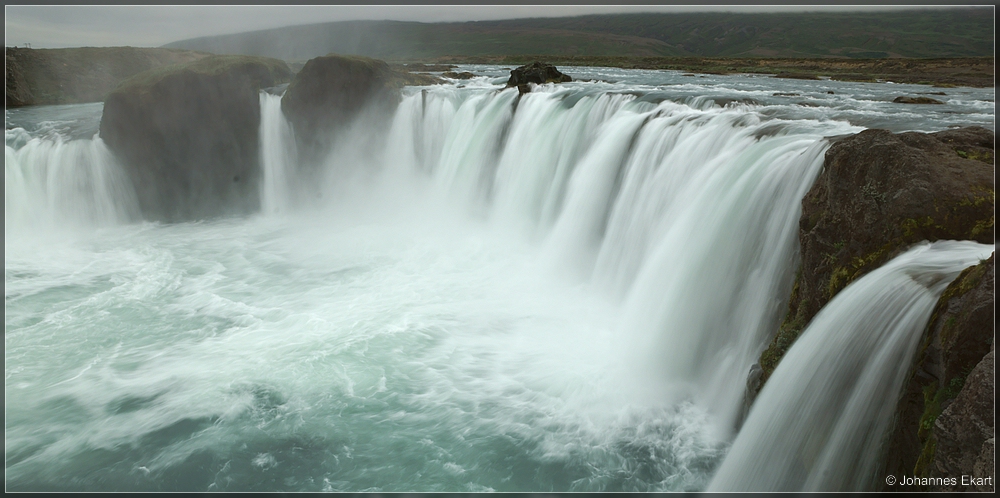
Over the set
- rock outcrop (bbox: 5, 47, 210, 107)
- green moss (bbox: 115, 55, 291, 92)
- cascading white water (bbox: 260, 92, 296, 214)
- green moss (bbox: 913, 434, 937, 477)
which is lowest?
green moss (bbox: 913, 434, 937, 477)

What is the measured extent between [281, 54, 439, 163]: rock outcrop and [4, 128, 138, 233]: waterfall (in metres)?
6.14

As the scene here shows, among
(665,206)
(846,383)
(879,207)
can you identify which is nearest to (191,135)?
(665,206)

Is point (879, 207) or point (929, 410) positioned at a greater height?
point (879, 207)

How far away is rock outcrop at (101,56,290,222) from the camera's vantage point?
19234 millimetres

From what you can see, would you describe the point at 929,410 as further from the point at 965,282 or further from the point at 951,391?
the point at 965,282

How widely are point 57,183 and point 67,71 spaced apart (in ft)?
61.8

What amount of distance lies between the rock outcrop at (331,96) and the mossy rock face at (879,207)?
16.7 meters

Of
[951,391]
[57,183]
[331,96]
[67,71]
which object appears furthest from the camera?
[67,71]

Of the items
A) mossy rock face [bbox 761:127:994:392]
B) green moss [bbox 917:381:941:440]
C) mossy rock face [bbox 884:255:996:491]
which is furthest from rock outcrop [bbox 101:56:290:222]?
green moss [bbox 917:381:941:440]

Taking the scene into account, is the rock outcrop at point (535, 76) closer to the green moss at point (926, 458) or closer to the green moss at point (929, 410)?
the green moss at point (929, 410)

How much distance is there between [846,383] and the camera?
4.99 metres

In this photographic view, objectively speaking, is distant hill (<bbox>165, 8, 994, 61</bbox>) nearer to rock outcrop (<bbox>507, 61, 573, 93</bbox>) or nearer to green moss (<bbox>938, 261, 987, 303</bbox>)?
rock outcrop (<bbox>507, 61, 573, 93</bbox>)

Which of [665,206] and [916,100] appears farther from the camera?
[916,100]

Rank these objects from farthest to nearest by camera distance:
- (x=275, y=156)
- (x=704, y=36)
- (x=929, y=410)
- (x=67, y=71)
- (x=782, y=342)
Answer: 1. (x=704, y=36)
2. (x=67, y=71)
3. (x=275, y=156)
4. (x=782, y=342)
5. (x=929, y=410)
